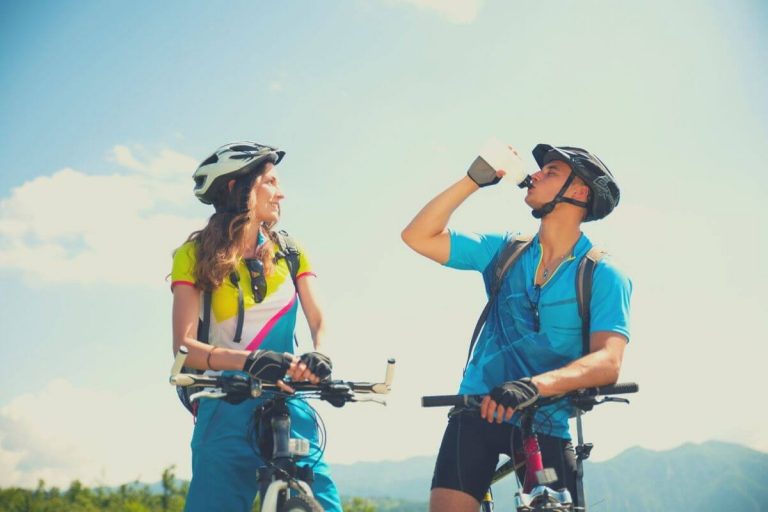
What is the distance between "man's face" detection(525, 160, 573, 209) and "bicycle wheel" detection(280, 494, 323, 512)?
2.88 metres

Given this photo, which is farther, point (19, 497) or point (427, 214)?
point (19, 497)

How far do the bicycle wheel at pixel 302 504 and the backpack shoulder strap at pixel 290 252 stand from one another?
77.4 inches

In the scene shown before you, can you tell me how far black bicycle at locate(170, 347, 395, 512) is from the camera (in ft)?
14.2

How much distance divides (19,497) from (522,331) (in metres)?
14.3

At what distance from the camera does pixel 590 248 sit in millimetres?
5723

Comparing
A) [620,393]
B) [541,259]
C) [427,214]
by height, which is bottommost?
[620,393]

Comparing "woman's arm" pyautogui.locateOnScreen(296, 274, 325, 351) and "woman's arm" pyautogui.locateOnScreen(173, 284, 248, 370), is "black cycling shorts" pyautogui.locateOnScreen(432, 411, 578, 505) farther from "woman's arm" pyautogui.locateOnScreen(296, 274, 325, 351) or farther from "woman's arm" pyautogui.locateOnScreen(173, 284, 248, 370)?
"woman's arm" pyautogui.locateOnScreen(173, 284, 248, 370)

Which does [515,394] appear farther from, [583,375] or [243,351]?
[243,351]

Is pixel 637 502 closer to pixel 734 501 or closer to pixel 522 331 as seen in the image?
pixel 734 501

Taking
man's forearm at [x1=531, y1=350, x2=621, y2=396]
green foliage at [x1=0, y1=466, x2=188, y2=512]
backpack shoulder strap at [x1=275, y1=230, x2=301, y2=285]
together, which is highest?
backpack shoulder strap at [x1=275, y1=230, x2=301, y2=285]

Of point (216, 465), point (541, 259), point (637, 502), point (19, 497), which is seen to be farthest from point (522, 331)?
point (637, 502)

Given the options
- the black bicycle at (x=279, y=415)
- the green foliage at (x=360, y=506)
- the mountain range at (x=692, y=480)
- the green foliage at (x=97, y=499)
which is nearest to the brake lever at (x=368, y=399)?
the black bicycle at (x=279, y=415)

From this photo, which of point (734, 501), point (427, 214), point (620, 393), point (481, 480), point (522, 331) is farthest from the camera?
point (734, 501)

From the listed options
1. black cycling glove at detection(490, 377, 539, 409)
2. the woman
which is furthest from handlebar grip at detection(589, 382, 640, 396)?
the woman
